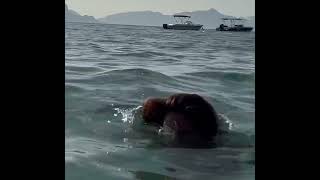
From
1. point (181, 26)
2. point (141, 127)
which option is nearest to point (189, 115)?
point (141, 127)

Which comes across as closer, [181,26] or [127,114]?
[127,114]

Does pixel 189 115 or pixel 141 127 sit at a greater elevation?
pixel 189 115

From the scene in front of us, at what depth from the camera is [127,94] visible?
8.02 metres

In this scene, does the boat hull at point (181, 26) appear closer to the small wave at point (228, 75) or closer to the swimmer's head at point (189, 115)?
the small wave at point (228, 75)

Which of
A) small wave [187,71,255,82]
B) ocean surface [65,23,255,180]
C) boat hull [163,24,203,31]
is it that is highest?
boat hull [163,24,203,31]

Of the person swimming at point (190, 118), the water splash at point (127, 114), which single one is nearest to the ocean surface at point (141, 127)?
the water splash at point (127, 114)

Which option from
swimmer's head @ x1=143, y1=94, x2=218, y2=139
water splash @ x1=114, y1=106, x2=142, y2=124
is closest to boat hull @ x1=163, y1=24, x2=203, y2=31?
water splash @ x1=114, y1=106, x2=142, y2=124

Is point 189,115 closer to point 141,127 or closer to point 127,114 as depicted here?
point 141,127

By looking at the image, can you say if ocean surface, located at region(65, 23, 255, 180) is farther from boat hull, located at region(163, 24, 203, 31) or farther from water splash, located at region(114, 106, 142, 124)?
boat hull, located at region(163, 24, 203, 31)
